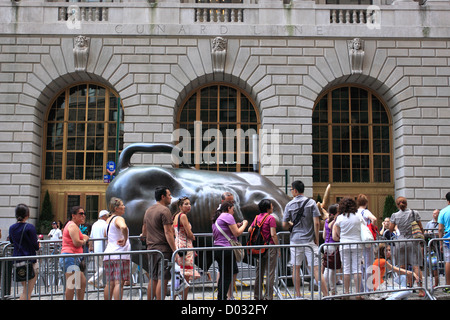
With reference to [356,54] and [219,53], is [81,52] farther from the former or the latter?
[356,54]

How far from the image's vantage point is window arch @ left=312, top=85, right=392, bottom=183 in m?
22.3

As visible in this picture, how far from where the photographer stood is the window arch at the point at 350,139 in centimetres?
2227

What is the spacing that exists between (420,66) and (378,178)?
16.5ft

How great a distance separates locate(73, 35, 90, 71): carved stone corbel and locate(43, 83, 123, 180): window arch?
121cm

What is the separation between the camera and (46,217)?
21.2 m

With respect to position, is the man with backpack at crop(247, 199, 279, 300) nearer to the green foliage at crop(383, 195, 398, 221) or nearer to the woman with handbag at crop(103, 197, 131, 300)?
the woman with handbag at crop(103, 197, 131, 300)

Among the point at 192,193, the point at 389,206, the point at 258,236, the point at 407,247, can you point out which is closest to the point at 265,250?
the point at 258,236

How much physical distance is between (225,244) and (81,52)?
15.0m

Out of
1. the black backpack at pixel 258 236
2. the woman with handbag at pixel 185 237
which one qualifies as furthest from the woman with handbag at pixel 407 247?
the woman with handbag at pixel 185 237

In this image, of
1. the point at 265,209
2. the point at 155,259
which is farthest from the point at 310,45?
the point at 155,259

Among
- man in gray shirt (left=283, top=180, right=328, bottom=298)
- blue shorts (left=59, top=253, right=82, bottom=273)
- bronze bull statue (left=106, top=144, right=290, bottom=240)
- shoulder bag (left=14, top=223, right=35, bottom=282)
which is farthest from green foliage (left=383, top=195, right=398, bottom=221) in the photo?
shoulder bag (left=14, top=223, right=35, bottom=282)

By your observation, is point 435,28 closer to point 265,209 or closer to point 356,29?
point 356,29

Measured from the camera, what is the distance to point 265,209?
8.61 metres

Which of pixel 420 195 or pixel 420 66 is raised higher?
pixel 420 66
